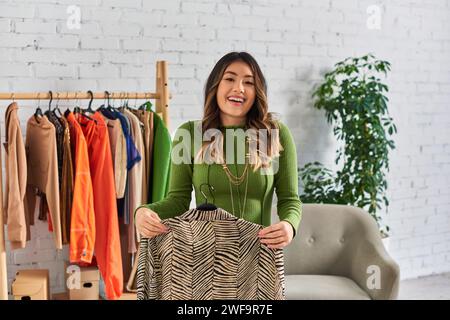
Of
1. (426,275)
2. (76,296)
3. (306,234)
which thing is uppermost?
(306,234)

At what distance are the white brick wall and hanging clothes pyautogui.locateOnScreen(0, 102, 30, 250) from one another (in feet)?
1.43

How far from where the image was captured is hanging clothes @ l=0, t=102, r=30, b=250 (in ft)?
9.51

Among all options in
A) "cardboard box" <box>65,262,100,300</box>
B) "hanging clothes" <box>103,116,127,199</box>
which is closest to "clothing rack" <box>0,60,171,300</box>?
"hanging clothes" <box>103,116,127,199</box>

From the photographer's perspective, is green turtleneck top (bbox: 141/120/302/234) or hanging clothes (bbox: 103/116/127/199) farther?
hanging clothes (bbox: 103/116/127/199)

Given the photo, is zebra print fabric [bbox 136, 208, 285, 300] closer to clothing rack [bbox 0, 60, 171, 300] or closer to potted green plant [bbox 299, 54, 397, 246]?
clothing rack [bbox 0, 60, 171, 300]

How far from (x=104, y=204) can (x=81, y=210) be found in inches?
5.2

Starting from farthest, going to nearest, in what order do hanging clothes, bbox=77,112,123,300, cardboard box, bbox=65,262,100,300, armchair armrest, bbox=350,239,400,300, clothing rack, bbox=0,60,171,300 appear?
cardboard box, bbox=65,262,100,300 → hanging clothes, bbox=77,112,123,300 → clothing rack, bbox=0,60,171,300 → armchair armrest, bbox=350,239,400,300

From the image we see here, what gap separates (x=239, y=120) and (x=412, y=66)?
2.88m

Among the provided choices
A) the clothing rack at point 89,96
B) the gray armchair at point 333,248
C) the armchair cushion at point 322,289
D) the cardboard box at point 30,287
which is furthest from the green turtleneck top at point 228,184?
the cardboard box at point 30,287

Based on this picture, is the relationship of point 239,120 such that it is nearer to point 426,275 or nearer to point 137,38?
point 137,38

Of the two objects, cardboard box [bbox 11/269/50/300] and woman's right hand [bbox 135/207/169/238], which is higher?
woman's right hand [bbox 135/207/169/238]

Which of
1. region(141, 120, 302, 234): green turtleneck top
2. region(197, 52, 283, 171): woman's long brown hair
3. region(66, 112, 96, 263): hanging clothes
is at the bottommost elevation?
region(66, 112, 96, 263): hanging clothes
